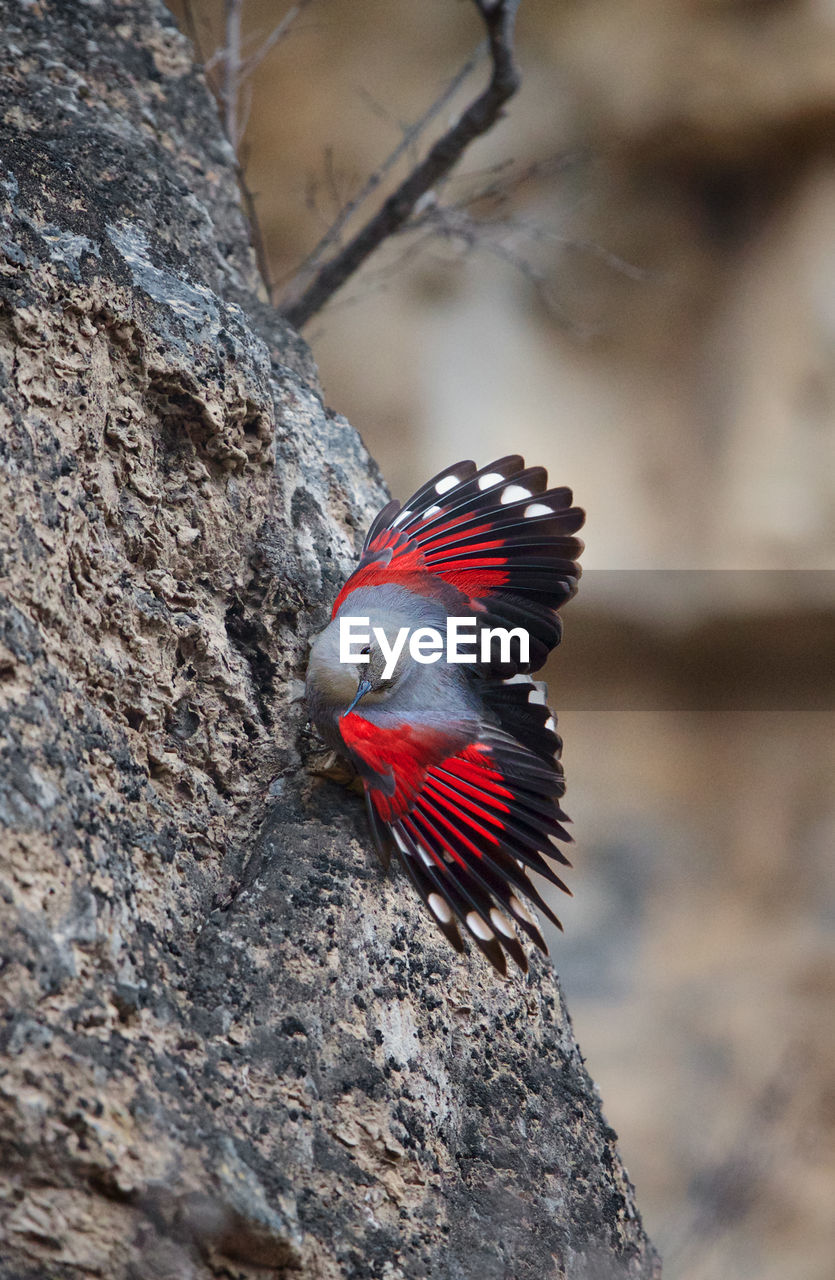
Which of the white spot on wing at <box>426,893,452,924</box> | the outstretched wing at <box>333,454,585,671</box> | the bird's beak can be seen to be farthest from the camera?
the outstretched wing at <box>333,454,585,671</box>

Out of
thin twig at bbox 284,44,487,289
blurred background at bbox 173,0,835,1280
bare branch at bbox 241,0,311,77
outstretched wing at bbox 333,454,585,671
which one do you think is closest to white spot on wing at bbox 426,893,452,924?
outstretched wing at bbox 333,454,585,671

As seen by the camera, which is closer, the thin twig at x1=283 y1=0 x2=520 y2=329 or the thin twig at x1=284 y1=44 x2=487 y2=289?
the thin twig at x1=283 y1=0 x2=520 y2=329

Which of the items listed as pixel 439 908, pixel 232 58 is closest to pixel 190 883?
pixel 439 908

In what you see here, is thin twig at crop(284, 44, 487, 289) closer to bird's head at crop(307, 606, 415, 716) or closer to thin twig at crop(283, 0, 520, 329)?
thin twig at crop(283, 0, 520, 329)

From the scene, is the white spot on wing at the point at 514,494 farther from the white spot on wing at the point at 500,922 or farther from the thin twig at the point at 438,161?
the thin twig at the point at 438,161

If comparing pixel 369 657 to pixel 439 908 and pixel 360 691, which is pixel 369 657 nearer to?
pixel 360 691

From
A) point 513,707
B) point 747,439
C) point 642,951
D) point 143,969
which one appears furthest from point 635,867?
point 143,969

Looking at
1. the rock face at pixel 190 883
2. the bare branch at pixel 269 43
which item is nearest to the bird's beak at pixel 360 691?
the rock face at pixel 190 883
